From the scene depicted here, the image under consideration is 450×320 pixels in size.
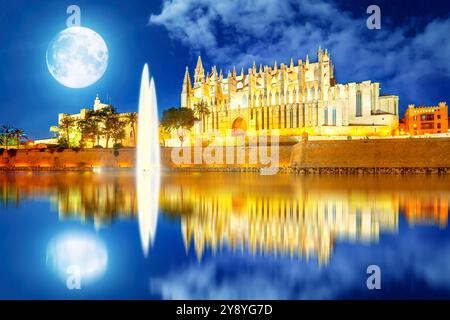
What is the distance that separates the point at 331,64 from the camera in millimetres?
57219

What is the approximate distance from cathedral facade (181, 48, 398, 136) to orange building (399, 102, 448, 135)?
1.95 metres

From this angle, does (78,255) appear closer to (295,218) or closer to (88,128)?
(295,218)

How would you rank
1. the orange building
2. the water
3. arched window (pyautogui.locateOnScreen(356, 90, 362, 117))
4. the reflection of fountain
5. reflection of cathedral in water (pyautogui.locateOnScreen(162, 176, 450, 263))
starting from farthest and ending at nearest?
arched window (pyautogui.locateOnScreen(356, 90, 362, 117))
the orange building
the reflection of fountain
reflection of cathedral in water (pyautogui.locateOnScreen(162, 176, 450, 263))
the water

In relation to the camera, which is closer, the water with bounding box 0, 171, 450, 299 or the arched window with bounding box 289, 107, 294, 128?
the water with bounding box 0, 171, 450, 299

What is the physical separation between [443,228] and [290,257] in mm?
4455

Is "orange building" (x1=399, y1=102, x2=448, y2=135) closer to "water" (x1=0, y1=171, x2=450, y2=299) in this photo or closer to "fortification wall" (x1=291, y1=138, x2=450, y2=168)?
"fortification wall" (x1=291, y1=138, x2=450, y2=168)

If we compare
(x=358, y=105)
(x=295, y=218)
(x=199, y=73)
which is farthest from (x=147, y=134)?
(x=295, y=218)

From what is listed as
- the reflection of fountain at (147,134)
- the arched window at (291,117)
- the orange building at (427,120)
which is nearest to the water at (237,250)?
the reflection of fountain at (147,134)

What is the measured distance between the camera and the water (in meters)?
5.21

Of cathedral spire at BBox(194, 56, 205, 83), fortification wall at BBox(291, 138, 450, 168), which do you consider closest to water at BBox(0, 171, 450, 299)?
fortification wall at BBox(291, 138, 450, 168)

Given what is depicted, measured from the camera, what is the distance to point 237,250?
688cm

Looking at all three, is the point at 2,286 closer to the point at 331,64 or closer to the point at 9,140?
the point at 331,64
